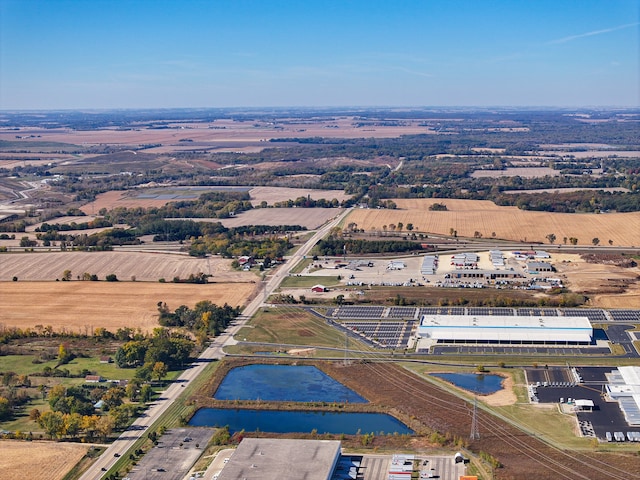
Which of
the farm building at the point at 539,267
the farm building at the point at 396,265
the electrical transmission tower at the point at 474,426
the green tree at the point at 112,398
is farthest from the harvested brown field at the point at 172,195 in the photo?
the electrical transmission tower at the point at 474,426

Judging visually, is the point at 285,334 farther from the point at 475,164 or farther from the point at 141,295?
the point at 475,164

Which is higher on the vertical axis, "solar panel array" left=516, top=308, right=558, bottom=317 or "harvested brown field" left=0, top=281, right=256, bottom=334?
"solar panel array" left=516, top=308, right=558, bottom=317

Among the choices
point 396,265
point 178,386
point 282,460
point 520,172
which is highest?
point 520,172

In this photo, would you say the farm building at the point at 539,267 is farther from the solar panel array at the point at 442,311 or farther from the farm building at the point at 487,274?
the solar panel array at the point at 442,311

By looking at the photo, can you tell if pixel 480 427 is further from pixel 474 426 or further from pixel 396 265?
pixel 396 265

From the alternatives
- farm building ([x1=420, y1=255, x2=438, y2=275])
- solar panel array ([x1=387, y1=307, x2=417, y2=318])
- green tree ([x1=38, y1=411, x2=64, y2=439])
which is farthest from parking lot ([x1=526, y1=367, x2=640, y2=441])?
green tree ([x1=38, y1=411, x2=64, y2=439])

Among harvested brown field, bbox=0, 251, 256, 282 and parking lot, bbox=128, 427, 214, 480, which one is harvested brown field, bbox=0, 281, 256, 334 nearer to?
harvested brown field, bbox=0, 251, 256, 282

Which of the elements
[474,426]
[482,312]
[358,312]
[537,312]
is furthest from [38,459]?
[537,312]

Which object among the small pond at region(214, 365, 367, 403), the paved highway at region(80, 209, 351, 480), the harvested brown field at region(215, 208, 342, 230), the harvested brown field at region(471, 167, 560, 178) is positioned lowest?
the small pond at region(214, 365, 367, 403)
